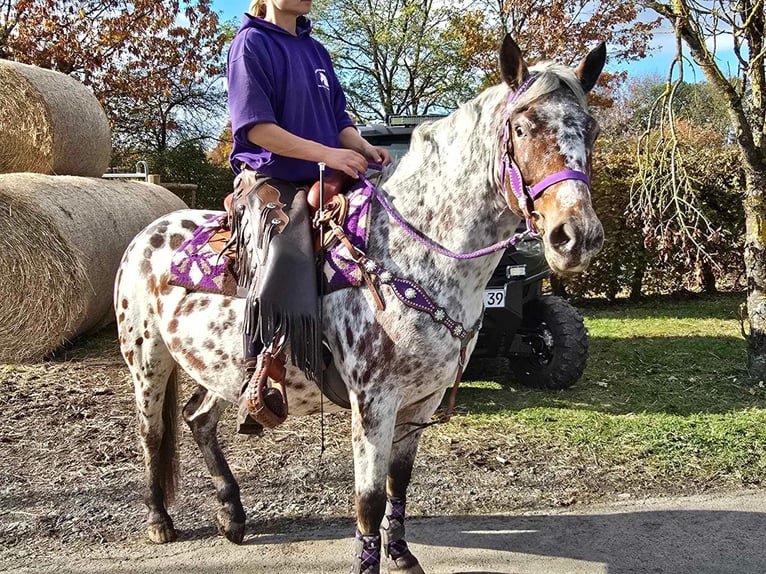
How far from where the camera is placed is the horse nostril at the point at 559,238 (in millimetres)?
1910

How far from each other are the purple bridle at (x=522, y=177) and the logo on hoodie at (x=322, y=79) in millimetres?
939

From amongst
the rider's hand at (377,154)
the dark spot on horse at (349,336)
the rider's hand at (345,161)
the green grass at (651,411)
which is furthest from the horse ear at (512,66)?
the green grass at (651,411)

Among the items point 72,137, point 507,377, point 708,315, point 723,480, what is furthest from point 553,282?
point 72,137

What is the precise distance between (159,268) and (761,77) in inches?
208

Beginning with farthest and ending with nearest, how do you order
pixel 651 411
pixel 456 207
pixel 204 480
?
pixel 651 411 < pixel 204 480 < pixel 456 207

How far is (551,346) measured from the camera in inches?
223

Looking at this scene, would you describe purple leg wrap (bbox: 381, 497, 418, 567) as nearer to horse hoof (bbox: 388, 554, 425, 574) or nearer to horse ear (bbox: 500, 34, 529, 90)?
horse hoof (bbox: 388, 554, 425, 574)

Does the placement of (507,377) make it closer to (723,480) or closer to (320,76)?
(723,480)

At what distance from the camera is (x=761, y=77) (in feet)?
17.9

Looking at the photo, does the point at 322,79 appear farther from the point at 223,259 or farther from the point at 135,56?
the point at 135,56

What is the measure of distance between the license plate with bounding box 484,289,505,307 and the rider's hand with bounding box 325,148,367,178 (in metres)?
2.70

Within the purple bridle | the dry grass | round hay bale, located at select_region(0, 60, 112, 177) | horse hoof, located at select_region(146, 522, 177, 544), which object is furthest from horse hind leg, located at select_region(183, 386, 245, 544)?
round hay bale, located at select_region(0, 60, 112, 177)

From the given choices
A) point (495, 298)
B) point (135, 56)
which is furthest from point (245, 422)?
point (135, 56)

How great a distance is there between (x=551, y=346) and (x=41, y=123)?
6339 mm
